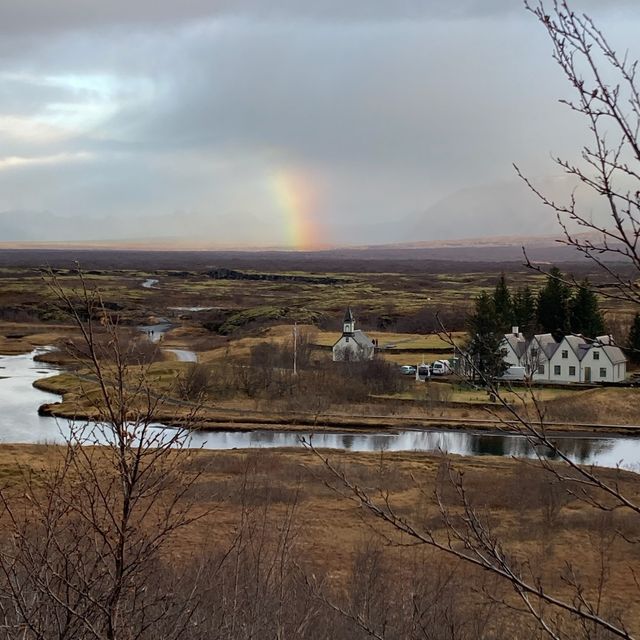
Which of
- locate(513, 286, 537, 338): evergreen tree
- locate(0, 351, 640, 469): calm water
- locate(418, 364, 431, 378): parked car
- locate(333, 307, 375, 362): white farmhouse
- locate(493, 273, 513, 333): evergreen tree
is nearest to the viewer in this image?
locate(0, 351, 640, 469): calm water

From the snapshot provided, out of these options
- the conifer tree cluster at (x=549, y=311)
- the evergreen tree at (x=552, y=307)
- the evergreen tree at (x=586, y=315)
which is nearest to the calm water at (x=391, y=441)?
the conifer tree cluster at (x=549, y=311)

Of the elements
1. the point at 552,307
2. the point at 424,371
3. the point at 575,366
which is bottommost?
the point at 424,371

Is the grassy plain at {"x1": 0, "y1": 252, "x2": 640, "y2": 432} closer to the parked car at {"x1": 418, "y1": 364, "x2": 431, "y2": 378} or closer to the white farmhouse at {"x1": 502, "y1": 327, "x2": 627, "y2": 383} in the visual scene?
the parked car at {"x1": 418, "y1": 364, "x2": 431, "y2": 378}

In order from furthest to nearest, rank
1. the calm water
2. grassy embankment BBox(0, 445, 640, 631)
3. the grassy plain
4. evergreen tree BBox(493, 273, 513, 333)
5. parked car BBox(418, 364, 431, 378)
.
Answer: evergreen tree BBox(493, 273, 513, 333) < parked car BBox(418, 364, 431, 378) < the grassy plain < the calm water < grassy embankment BBox(0, 445, 640, 631)

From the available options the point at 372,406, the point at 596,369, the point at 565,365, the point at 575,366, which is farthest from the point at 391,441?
the point at 596,369

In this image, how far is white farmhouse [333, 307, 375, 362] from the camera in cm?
4834

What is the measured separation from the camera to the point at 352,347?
161ft

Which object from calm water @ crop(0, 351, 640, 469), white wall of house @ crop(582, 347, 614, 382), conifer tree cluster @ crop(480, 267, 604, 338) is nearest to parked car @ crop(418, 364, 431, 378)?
conifer tree cluster @ crop(480, 267, 604, 338)

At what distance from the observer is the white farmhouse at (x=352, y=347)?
48.3 meters

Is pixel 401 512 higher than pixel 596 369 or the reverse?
higher

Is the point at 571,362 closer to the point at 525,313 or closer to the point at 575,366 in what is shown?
the point at 575,366

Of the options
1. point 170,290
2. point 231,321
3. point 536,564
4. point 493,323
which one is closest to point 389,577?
point 536,564

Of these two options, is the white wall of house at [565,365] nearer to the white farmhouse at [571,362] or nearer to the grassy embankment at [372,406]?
the white farmhouse at [571,362]

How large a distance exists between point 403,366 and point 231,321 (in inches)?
1247
